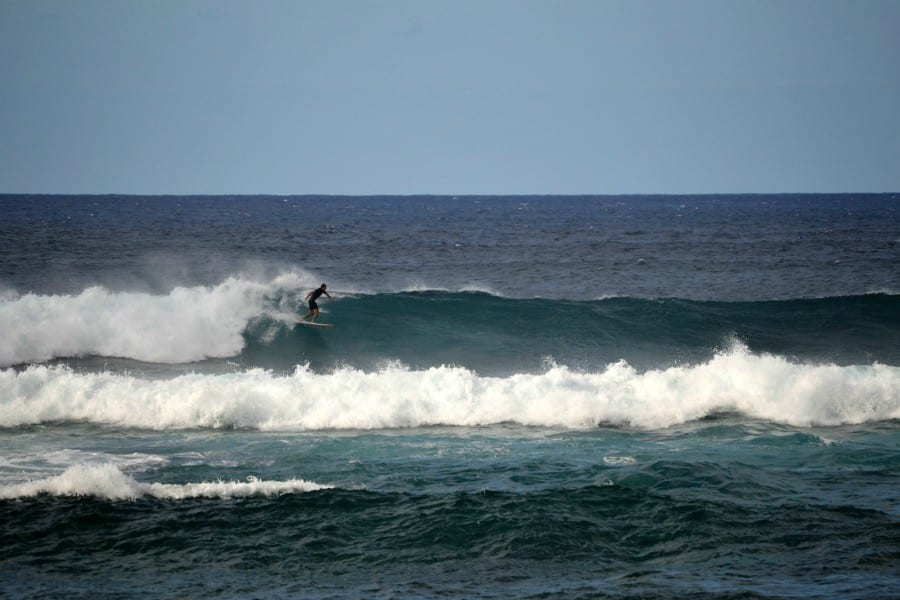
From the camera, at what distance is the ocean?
1027cm

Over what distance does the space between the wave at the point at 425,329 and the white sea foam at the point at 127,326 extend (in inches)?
1.2

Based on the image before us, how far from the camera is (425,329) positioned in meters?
25.8

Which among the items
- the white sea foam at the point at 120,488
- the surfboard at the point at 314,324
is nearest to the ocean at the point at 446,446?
the white sea foam at the point at 120,488

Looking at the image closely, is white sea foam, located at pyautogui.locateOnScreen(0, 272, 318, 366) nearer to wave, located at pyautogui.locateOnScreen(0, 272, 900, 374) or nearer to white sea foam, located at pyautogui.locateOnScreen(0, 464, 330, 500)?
wave, located at pyautogui.locateOnScreen(0, 272, 900, 374)

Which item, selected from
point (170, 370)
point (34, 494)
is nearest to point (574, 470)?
point (34, 494)

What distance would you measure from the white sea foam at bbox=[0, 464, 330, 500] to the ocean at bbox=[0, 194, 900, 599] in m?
0.04

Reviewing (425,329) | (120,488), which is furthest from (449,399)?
(425,329)

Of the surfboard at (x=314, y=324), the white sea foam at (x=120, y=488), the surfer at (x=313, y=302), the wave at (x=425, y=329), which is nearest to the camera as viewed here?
the white sea foam at (x=120, y=488)

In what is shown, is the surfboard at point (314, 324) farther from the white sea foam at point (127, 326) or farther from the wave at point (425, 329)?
the white sea foam at point (127, 326)

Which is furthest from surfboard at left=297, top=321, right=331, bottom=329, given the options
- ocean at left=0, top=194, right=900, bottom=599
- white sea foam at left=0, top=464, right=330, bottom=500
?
white sea foam at left=0, top=464, right=330, bottom=500

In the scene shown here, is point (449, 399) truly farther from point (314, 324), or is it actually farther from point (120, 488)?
point (314, 324)

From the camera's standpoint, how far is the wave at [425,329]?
2291 cm

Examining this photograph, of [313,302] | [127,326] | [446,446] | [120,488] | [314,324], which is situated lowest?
[446,446]

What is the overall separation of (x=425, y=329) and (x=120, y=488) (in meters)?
14.1
